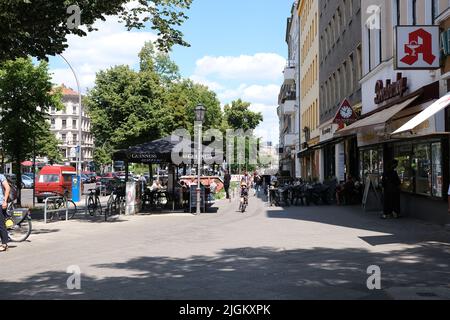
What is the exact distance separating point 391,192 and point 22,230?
33.5 feet

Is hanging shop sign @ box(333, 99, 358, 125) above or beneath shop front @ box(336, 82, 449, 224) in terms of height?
above

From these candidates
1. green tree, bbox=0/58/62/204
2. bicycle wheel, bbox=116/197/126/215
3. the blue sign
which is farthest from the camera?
the blue sign

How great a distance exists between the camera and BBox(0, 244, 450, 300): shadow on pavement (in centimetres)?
664

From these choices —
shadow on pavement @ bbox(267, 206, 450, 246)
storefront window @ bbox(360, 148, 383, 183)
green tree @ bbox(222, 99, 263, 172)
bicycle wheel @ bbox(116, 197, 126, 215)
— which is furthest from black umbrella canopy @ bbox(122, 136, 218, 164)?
green tree @ bbox(222, 99, 263, 172)

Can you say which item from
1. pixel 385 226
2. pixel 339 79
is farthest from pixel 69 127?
pixel 385 226

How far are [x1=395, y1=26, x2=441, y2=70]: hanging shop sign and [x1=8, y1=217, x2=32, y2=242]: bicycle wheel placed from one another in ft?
32.3

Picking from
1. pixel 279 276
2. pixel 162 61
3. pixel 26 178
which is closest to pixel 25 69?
pixel 279 276

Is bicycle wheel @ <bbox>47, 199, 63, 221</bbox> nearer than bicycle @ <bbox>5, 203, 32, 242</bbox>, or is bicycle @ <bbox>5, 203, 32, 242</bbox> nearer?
bicycle @ <bbox>5, 203, 32, 242</bbox>

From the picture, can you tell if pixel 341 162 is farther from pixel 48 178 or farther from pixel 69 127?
pixel 69 127

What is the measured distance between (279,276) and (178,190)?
615 inches

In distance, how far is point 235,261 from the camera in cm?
916

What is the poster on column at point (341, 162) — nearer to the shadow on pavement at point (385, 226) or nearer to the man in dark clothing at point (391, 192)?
the shadow on pavement at point (385, 226)

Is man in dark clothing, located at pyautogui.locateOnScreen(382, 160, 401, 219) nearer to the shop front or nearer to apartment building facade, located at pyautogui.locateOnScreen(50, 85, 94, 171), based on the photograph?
the shop front
